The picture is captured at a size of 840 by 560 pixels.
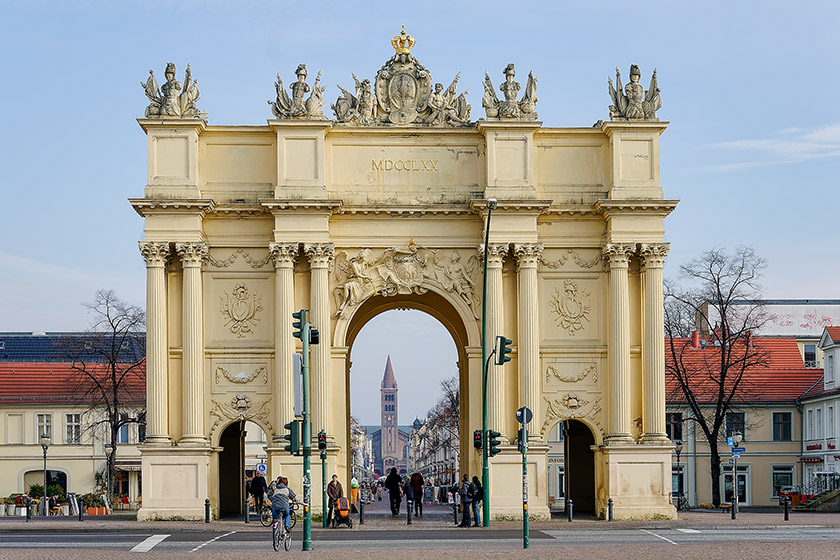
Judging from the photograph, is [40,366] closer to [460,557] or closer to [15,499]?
[15,499]

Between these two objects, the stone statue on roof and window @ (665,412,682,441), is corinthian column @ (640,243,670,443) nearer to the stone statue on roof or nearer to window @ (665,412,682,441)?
the stone statue on roof

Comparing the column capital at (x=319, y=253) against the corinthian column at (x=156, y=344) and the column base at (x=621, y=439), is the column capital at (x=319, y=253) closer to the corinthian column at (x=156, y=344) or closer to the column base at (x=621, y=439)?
the corinthian column at (x=156, y=344)

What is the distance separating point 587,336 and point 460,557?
66.7ft

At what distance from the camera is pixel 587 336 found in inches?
1858

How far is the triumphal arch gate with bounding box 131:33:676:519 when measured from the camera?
45.8m

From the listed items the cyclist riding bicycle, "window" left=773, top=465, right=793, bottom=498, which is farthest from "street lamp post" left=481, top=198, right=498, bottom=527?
"window" left=773, top=465, right=793, bottom=498

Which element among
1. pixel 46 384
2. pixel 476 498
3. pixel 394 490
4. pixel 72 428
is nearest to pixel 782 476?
pixel 394 490

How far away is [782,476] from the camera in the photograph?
7562 cm

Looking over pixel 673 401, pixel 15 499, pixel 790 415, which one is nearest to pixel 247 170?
pixel 15 499

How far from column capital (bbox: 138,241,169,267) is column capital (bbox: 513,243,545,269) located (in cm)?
1210

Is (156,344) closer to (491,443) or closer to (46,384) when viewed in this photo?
(491,443)

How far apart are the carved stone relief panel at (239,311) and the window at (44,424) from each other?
4087 centimetres

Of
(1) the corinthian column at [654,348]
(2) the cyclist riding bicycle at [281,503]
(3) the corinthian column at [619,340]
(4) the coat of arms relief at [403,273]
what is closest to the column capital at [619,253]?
(3) the corinthian column at [619,340]

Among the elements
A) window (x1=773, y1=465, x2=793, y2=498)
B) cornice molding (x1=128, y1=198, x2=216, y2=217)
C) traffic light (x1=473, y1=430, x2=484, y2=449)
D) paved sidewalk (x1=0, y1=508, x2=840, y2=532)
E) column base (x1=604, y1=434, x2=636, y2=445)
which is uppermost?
cornice molding (x1=128, y1=198, x2=216, y2=217)
